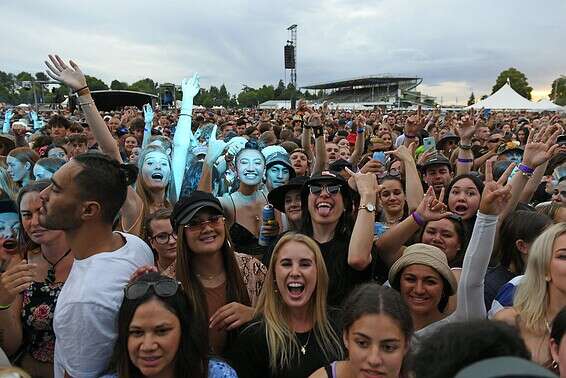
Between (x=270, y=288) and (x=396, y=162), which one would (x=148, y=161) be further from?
(x=396, y=162)

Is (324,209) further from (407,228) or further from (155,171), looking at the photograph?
(155,171)

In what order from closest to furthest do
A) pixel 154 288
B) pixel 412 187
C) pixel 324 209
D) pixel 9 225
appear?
pixel 154 288 → pixel 9 225 → pixel 324 209 → pixel 412 187

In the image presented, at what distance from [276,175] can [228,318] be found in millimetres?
2443

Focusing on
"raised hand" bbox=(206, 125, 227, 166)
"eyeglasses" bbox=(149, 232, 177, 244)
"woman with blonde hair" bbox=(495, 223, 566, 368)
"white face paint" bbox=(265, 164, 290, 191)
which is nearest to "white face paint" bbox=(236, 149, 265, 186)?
"white face paint" bbox=(265, 164, 290, 191)

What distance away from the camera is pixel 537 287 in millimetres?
2340

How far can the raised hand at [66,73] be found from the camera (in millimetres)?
3279

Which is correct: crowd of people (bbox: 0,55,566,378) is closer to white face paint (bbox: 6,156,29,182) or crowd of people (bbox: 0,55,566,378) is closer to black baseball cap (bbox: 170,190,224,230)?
black baseball cap (bbox: 170,190,224,230)

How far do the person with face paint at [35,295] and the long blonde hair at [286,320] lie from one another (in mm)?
1101

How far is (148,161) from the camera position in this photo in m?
4.41

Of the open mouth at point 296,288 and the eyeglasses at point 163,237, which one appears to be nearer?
the open mouth at point 296,288

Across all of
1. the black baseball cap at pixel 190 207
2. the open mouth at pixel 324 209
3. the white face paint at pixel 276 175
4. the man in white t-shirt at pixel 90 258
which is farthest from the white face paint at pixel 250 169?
the man in white t-shirt at pixel 90 258

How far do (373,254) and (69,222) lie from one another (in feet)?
6.20

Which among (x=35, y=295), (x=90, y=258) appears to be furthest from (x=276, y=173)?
(x=90, y=258)

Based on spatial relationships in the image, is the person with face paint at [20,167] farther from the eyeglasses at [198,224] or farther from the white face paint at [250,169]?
the eyeglasses at [198,224]
